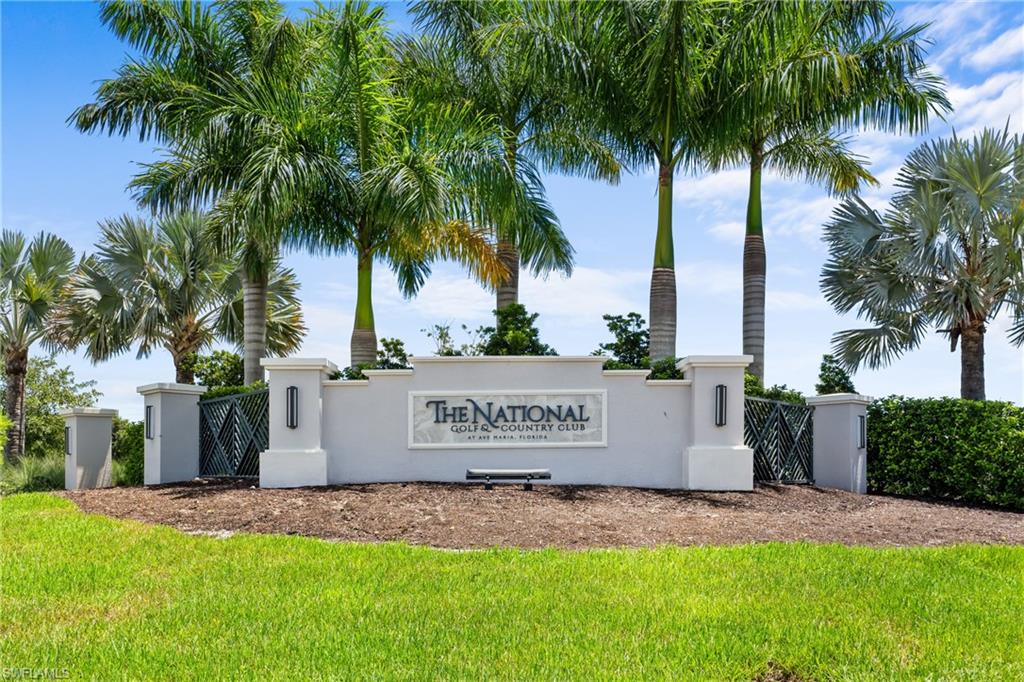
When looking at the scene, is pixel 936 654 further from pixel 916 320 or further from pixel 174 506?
pixel 916 320

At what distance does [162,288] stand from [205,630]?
1810 cm

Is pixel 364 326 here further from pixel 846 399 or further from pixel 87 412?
pixel 846 399

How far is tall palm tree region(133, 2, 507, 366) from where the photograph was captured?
14195 mm

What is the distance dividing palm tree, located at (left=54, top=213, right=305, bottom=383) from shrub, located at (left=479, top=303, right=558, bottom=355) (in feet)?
26.6

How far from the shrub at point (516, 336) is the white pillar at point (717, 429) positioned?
4354 millimetres

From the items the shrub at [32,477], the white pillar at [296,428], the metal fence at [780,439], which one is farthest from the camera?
the shrub at [32,477]

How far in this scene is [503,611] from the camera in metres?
5.82

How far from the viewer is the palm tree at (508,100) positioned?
18.4m

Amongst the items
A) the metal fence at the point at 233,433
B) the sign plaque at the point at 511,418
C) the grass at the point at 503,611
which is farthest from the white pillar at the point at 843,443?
the metal fence at the point at 233,433

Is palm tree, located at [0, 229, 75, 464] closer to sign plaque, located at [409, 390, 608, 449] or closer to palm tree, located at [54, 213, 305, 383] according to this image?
palm tree, located at [54, 213, 305, 383]

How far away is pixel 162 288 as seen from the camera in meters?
21.6

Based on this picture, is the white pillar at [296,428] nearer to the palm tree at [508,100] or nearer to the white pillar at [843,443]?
the palm tree at [508,100]

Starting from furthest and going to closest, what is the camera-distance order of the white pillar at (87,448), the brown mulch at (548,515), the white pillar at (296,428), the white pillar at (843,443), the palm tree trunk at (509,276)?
1. the palm tree trunk at (509,276)
2. the white pillar at (87,448)
3. the white pillar at (843,443)
4. the white pillar at (296,428)
5. the brown mulch at (548,515)

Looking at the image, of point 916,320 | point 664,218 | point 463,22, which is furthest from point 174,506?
point 916,320
